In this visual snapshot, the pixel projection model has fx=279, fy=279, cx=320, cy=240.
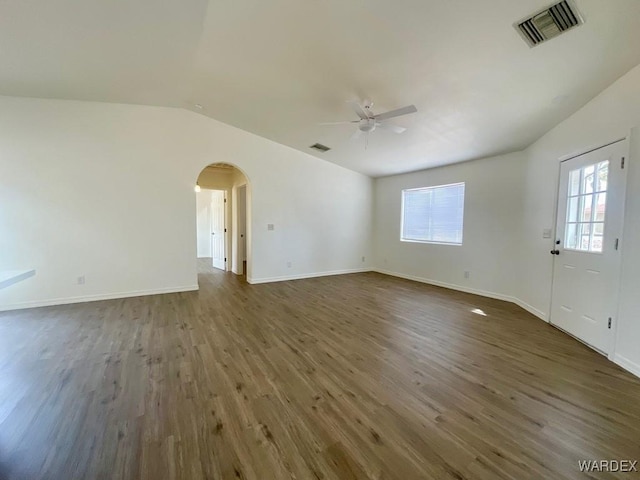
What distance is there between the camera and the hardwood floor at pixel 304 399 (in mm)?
1512

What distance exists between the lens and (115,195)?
4.62 metres

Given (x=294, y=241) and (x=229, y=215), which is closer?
(x=294, y=241)

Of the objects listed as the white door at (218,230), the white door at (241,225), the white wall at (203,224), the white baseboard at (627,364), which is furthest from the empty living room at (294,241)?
the white wall at (203,224)

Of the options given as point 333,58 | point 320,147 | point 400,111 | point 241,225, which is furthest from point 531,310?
point 241,225

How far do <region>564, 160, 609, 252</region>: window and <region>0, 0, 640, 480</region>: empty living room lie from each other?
1.4 inches

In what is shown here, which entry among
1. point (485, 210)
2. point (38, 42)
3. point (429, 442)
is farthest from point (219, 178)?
point (429, 442)

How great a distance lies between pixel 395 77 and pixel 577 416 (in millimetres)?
3382

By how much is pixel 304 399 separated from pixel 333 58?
10.7 ft

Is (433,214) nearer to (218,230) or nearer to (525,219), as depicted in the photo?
(525,219)

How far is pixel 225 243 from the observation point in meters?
7.38

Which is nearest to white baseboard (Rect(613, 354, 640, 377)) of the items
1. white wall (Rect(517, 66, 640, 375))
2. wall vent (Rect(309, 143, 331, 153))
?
white wall (Rect(517, 66, 640, 375))

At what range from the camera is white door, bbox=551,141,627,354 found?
271 centimetres

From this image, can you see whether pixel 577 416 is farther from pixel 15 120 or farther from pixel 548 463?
pixel 15 120

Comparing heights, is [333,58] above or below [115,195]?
above
